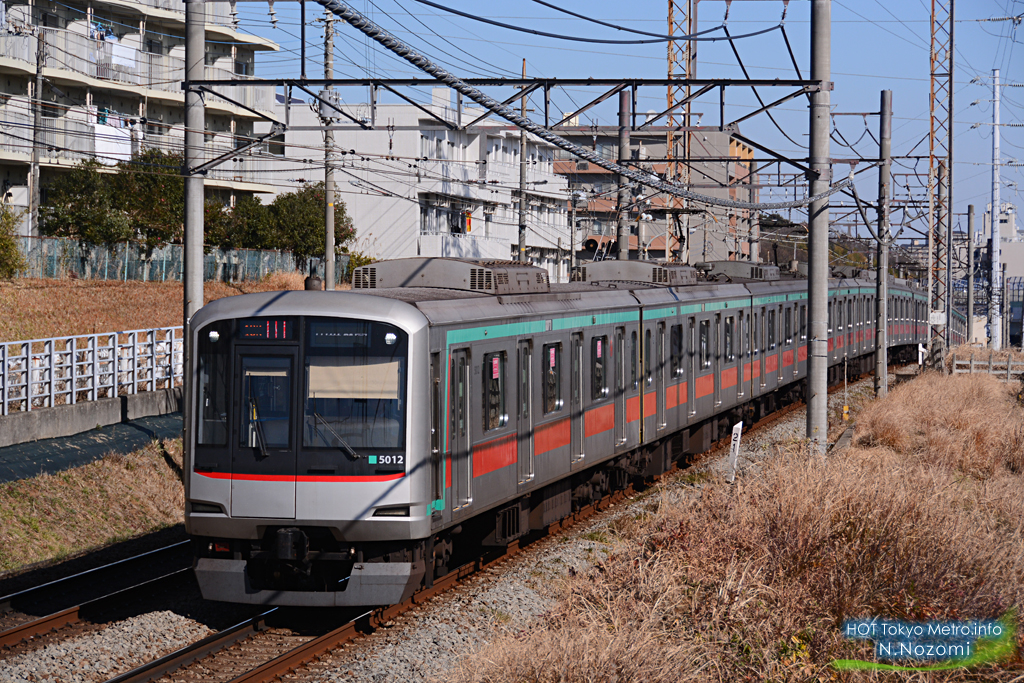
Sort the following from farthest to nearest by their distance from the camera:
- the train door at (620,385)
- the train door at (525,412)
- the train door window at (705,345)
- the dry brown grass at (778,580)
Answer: the train door window at (705,345) < the train door at (620,385) < the train door at (525,412) < the dry brown grass at (778,580)

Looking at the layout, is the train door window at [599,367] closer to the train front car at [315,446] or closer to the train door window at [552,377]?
the train door window at [552,377]

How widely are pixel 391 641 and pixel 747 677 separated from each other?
2939mm

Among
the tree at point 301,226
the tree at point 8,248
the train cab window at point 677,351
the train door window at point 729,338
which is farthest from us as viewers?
the tree at point 301,226

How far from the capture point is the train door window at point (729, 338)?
1947 centimetres

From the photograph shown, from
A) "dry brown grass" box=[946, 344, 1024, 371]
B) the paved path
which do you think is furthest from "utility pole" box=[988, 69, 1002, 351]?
the paved path

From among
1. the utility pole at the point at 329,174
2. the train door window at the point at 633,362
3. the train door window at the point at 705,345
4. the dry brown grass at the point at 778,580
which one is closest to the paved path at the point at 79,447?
the utility pole at the point at 329,174

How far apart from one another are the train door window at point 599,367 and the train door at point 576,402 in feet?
1.28

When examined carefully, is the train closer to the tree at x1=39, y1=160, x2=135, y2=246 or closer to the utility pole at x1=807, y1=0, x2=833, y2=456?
the utility pole at x1=807, y1=0, x2=833, y2=456

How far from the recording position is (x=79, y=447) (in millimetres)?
14594

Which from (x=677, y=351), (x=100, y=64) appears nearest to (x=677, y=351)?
(x=677, y=351)

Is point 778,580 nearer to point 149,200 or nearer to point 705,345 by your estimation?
point 705,345

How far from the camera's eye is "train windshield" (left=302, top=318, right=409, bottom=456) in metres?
8.91

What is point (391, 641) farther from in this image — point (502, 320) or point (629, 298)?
point (629, 298)

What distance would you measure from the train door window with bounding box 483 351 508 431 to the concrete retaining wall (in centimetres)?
668
